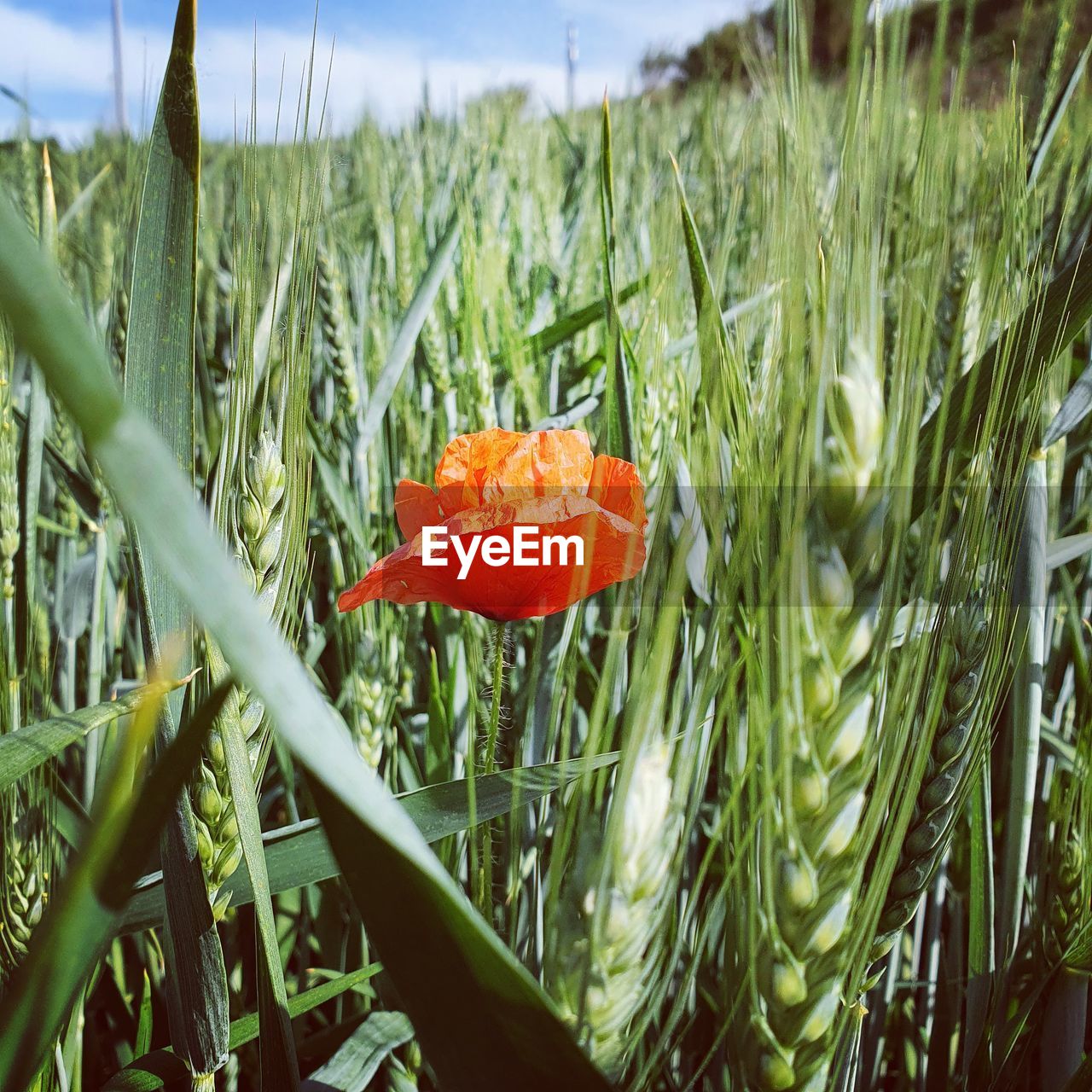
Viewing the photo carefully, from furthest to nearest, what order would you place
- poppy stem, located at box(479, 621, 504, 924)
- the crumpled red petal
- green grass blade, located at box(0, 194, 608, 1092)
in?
the crumpled red petal < poppy stem, located at box(479, 621, 504, 924) < green grass blade, located at box(0, 194, 608, 1092)

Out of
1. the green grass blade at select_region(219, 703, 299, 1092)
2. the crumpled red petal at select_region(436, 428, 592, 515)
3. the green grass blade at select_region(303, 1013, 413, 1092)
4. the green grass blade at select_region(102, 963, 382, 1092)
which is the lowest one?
the green grass blade at select_region(303, 1013, 413, 1092)

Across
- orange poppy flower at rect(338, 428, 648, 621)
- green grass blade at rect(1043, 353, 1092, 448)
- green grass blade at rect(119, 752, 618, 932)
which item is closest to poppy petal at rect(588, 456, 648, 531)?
orange poppy flower at rect(338, 428, 648, 621)

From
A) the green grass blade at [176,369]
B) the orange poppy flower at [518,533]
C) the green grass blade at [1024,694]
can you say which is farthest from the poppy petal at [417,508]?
the green grass blade at [1024,694]

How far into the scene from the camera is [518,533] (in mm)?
270

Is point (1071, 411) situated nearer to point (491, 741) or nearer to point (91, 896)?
A: point (491, 741)

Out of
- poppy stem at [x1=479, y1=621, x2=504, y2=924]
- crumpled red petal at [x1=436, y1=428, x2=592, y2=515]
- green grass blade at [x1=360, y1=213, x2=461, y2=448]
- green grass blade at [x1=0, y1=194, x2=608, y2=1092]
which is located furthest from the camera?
green grass blade at [x1=360, y1=213, x2=461, y2=448]

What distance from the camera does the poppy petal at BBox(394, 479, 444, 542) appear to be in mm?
331

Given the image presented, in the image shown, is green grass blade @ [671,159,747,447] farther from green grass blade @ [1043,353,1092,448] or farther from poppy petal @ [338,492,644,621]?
green grass blade @ [1043,353,1092,448]

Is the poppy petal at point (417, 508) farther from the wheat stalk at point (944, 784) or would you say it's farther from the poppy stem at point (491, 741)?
the wheat stalk at point (944, 784)

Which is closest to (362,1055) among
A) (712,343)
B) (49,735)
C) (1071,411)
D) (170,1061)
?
(170,1061)

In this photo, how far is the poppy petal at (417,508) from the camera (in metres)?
0.33

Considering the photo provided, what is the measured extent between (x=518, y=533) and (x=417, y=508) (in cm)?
8

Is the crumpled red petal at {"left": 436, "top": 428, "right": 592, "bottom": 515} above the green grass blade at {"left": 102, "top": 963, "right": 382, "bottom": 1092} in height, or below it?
above

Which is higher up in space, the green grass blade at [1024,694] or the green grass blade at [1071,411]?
the green grass blade at [1071,411]
